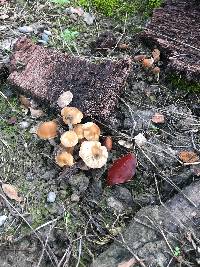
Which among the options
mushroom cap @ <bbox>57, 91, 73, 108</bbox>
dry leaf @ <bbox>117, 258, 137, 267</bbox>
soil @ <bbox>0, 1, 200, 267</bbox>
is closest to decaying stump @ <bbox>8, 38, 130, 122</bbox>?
mushroom cap @ <bbox>57, 91, 73, 108</bbox>

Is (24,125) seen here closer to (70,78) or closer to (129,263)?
(70,78)

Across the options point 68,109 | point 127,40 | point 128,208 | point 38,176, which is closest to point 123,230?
point 128,208

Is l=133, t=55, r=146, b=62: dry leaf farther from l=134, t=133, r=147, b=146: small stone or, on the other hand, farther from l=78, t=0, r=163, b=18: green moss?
l=134, t=133, r=147, b=146: small stone

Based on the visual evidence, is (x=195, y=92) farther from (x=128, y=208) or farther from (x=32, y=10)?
(x=32, y=10)

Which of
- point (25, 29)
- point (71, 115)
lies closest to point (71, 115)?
point (71, 115)

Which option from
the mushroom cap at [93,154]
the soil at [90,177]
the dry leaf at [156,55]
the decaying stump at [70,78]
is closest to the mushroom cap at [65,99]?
the decaying stump at [70,78]

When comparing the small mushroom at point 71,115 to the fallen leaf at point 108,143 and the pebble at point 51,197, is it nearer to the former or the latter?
the fallen leaf at point 108,143
